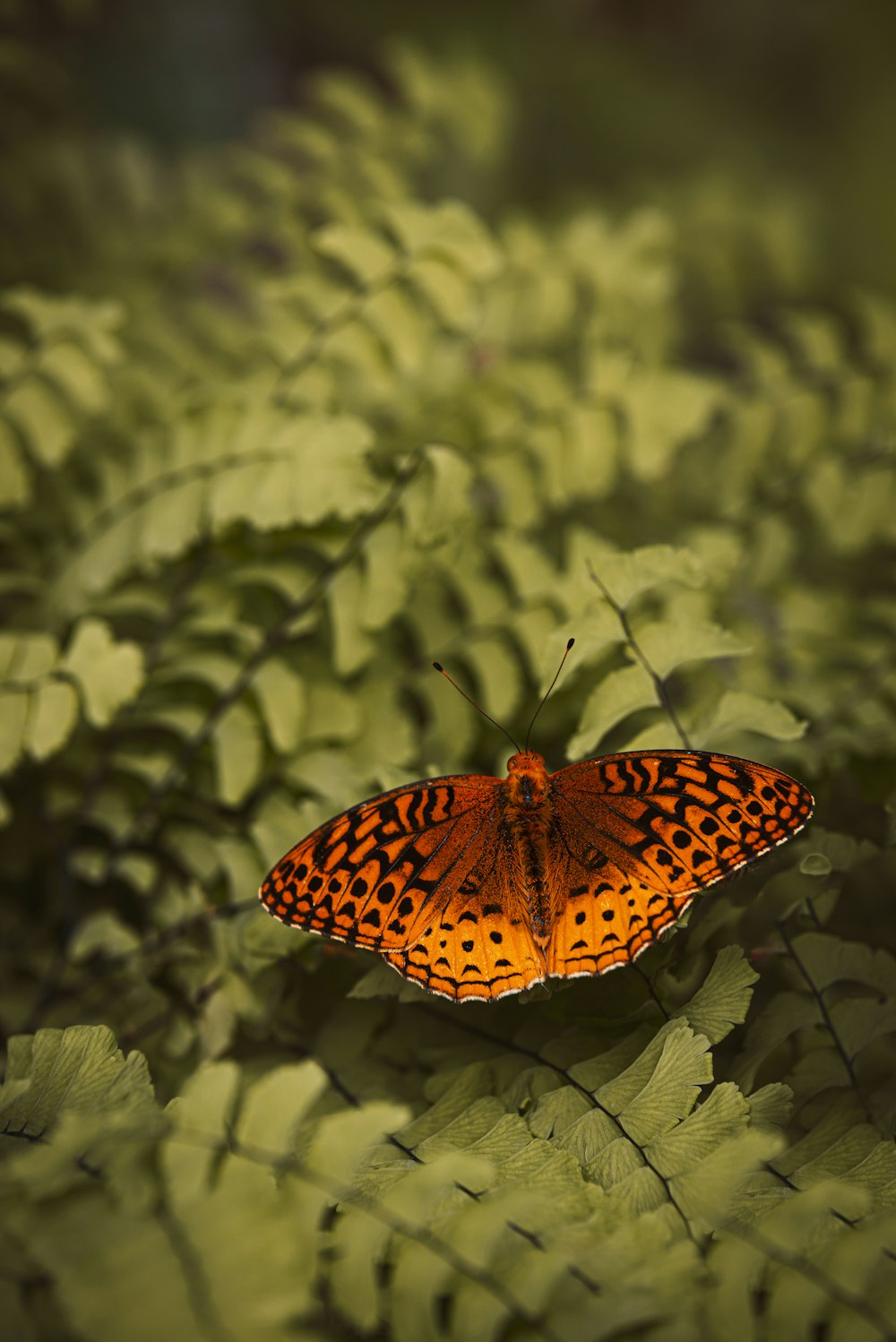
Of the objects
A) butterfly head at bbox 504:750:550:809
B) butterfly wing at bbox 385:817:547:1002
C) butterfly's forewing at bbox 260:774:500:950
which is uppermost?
butterfly head at bbox 504:750:550:809

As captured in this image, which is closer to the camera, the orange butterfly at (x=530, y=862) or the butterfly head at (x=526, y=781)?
the orange butterfly at (x=530, y=862)

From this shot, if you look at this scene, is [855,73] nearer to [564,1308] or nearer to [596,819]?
[596,819]

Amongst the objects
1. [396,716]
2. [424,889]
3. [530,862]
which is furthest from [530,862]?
[396,716]

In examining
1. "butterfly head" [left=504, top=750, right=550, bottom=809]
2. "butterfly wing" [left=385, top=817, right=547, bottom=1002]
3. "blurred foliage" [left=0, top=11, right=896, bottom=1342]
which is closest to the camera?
"blurred foliage" [left=0, top=11, right=896, bottom=1342]

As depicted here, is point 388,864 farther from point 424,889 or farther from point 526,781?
point 526,781

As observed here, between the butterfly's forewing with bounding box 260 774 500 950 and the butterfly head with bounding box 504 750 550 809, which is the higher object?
the butterfly head with bounding box 504 750 550 809

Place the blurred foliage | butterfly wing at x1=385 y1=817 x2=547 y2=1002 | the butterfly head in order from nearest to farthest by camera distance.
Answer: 1. the blurred foliage
2. butterfly wing at x1=385 y1=817 x2=547 y2=1002
3. the butterfly head

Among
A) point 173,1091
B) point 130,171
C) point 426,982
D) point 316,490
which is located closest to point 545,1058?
point 426,982

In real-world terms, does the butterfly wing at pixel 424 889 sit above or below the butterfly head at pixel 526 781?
below
